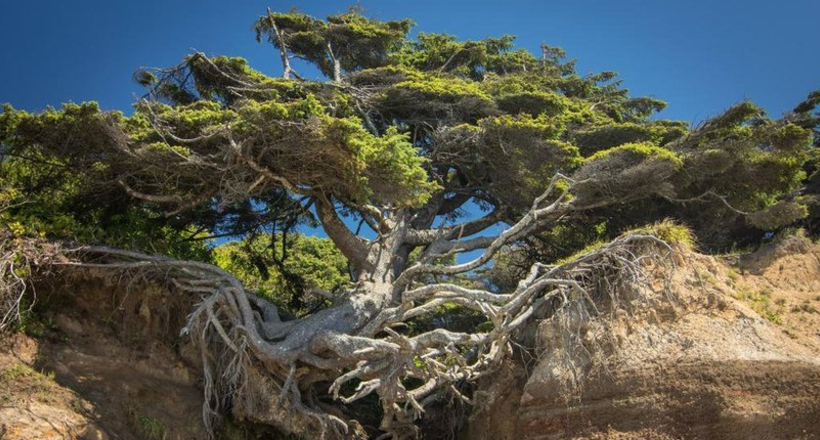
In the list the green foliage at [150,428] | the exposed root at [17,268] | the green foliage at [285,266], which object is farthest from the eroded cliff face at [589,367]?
the green foliage at [285,266]

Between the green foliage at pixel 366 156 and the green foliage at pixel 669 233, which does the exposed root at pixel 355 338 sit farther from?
the green foliage at pixel 366 156

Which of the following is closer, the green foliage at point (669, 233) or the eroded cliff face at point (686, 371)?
the eroded cliff face at point (686, 371)

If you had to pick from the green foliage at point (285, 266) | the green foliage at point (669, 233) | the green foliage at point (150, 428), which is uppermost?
the green foliage at point (285, 266)

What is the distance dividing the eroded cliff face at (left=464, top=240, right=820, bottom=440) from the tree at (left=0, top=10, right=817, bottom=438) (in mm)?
840

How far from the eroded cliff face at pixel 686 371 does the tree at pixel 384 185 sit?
840 millimetres

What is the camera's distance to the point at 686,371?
11914 mm

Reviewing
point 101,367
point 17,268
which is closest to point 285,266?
→ point 101,367

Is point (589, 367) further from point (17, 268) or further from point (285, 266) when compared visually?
point (285, 266)

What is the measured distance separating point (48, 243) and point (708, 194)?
43.8 ft

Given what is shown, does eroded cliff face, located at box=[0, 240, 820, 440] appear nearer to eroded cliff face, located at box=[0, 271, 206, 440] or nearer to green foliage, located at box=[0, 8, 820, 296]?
eroded cliff face, located at box=[0, 271, 206, 440]

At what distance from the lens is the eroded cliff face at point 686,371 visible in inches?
449

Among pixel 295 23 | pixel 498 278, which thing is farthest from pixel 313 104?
pixel 498 278

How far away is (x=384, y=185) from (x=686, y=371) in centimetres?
603

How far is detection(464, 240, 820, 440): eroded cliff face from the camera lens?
11406 millimetres
